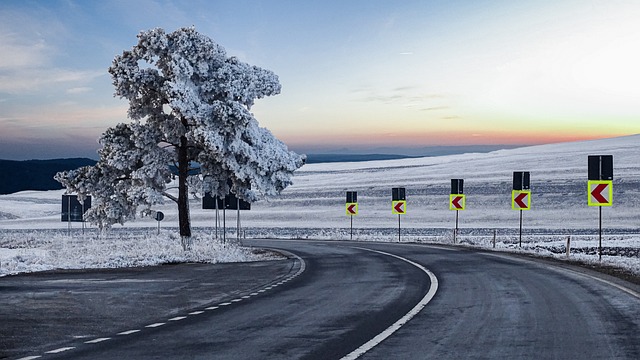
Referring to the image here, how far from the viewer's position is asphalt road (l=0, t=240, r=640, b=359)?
9828 mm

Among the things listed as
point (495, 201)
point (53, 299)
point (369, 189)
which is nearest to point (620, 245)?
point (53, 299)

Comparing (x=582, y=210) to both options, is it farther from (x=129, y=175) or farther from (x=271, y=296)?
(x=271, y=296)

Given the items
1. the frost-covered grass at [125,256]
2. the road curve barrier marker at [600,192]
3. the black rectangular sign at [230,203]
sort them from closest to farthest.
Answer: the frost-covered grass at [125,256], the road curve barrier marker at [600,192], the black rectangular sign at [230,203]

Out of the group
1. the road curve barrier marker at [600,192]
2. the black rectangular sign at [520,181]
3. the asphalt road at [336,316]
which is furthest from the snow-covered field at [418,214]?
the asphalt road at [336,316]

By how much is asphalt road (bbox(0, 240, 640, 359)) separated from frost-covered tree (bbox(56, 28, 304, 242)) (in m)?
10.8

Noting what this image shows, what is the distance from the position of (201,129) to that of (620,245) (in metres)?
25.5

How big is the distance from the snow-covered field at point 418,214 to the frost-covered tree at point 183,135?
2792 mm

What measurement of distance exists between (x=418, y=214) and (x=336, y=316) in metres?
71.9

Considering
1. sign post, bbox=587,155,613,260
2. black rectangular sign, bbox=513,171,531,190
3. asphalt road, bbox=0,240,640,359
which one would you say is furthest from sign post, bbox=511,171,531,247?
asphalt road, bbox=0,240,640,359

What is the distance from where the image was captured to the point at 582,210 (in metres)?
80.1

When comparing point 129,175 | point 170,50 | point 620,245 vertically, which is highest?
point 170,50

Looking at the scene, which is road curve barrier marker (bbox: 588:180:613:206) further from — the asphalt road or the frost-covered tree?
the frost-covered tree

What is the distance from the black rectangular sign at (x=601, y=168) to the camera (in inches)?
1152

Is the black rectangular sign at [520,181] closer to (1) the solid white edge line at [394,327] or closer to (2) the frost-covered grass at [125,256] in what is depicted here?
(2) the frost-covered grass at [125,256]
